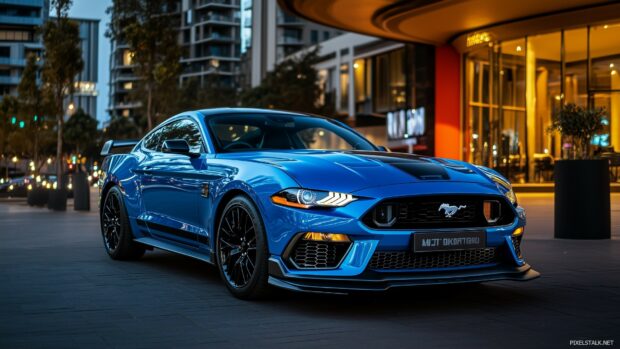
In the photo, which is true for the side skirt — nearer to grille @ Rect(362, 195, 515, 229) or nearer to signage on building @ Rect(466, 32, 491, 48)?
grille @ Rect(362, 195, 515, 229)

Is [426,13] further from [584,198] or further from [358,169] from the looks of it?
[358,169]

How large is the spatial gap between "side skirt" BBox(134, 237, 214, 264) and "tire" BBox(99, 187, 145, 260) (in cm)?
21

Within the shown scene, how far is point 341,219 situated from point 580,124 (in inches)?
306

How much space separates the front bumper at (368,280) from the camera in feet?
19.0

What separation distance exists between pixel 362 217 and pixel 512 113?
2863cm

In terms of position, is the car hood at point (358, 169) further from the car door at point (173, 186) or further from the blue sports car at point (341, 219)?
the car door at point (173, 186)

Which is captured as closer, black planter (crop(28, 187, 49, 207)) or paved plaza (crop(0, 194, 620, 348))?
paved plaza (crop(0, 194, 620, 348))

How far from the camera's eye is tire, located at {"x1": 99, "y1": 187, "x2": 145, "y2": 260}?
29.7 ft

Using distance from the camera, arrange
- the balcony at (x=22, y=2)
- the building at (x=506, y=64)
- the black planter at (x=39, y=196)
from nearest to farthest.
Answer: the building at (x=506, y=64) < the black planter at (x=39, y=196) < the balcony at (x=22, y=2)

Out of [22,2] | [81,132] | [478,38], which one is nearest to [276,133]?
[478,38]

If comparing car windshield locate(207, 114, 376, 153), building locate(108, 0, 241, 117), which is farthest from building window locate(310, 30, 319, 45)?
car windshield locate(207, 114, 376, 153)

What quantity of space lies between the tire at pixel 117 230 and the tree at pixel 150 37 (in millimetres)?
21944

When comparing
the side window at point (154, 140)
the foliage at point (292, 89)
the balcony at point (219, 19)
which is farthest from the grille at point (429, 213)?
the balcony at point (219, 19)

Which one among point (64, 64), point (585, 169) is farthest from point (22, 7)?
point (585, 169)
